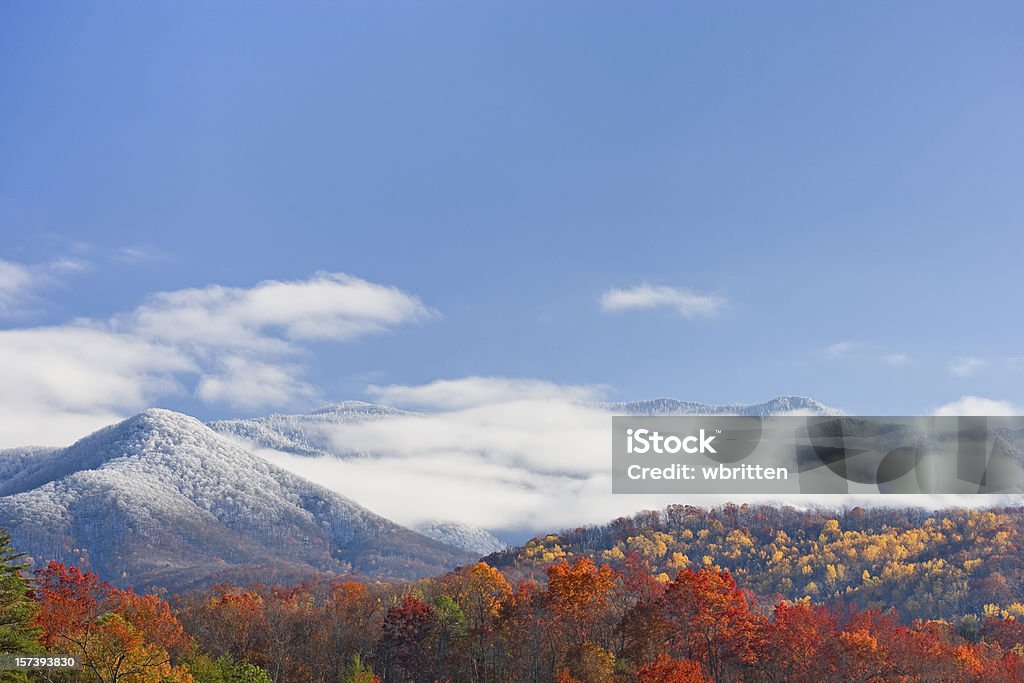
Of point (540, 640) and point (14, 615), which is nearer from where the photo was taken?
point (14, 615)

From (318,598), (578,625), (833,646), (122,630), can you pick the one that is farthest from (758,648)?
(318,598)

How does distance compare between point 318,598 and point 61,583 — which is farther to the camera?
point 318,598

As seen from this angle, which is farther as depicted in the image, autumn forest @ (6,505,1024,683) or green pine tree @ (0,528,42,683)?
autumn forest @ (6,505,1024,683)

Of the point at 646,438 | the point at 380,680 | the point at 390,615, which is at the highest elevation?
the point at 646,438

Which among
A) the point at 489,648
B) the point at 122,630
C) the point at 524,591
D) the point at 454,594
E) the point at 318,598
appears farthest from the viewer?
the point at 318,598

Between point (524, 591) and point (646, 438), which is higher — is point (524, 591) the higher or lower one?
the lower one

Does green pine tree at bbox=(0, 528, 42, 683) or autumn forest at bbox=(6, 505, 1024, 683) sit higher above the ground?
green pine tree at bbox=(0, 528, 42, 683)

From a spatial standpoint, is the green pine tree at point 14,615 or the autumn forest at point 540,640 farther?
the autumn forest at point 540,640

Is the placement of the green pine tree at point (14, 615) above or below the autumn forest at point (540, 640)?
above

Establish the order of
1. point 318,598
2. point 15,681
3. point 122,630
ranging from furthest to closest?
point 318,598 < point 122,630 < point 15,681

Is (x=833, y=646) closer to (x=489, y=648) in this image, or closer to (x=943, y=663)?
(x=943, y=663)

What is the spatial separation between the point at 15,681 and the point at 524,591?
52.3m

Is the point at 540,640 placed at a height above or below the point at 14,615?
below

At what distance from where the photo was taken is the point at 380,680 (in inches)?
3927
